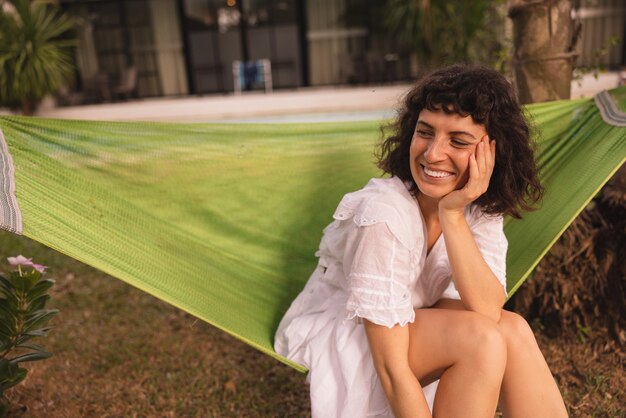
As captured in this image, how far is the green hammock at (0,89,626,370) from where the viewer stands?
4.29 ft

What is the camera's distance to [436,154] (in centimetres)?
119

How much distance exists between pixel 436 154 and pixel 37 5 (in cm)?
727

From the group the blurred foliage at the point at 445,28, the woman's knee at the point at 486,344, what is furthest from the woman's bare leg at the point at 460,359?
the blurred foliage at the point at 445,28

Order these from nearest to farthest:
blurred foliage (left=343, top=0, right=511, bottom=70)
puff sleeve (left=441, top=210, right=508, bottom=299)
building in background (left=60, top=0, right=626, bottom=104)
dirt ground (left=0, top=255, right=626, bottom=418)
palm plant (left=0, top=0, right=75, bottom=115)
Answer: puff sleeve (left=441, top=210, right=508, bottom=299), dirt ground (left=0, top=255, right=626, bottom=418), blurred foliage (left=343, top=0, right=511, bottom=70), palm plant (left=0, top=0, right=75, bottom=115), building in background (left=60, top=0, right=626, bottom=104)

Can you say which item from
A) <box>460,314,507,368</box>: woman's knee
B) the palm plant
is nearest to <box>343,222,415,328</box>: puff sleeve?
Answer: <box>460,314,507,368</box>: woman's knee

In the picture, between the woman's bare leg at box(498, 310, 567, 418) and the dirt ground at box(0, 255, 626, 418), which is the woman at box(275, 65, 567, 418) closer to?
the woman's bare leg at box(498, 310, 567, 418)

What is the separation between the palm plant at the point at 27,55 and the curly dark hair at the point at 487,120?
6664mm

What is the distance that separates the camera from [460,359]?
3.84 ft

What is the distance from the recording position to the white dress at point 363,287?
1.16m

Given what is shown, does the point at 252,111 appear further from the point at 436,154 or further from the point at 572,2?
the point at 436,154

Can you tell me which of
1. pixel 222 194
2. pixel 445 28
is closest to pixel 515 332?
pixel 222 194

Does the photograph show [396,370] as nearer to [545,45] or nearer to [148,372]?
[148,372]

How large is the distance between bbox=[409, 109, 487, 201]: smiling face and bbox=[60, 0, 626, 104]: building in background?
7.25 metres

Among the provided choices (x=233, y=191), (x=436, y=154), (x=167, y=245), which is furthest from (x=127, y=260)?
(x=436, y=154)
